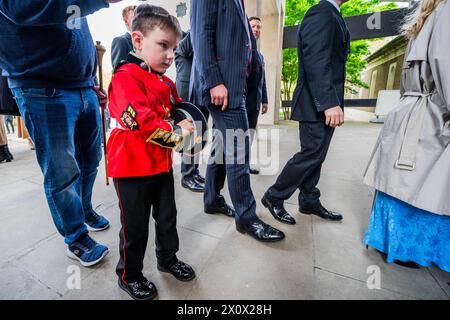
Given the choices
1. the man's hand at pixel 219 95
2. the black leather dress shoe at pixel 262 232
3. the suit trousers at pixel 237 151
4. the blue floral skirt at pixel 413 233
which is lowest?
the black leather dress shoe at pixel 262 232

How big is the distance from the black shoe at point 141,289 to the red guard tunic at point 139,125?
531mm

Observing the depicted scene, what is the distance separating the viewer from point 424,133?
3.75ft

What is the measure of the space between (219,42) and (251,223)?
1134 millimetres

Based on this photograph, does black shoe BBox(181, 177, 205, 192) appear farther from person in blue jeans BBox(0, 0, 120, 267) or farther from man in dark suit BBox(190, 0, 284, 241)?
person in blue jeans BBox(0, 0, 120, 267)

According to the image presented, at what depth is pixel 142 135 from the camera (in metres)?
0.95

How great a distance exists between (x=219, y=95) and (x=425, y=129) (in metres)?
1.04

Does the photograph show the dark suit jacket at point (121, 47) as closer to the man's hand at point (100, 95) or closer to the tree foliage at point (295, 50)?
the man's hand at point (100, 95)

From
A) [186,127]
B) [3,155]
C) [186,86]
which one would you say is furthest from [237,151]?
[3,155]

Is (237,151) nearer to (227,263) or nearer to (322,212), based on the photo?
(227,263)

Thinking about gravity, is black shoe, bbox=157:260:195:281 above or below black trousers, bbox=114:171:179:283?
below

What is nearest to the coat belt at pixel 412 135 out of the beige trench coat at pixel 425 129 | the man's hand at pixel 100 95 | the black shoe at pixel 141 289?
the beige trench coat at pixel 425 129

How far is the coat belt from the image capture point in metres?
1.16

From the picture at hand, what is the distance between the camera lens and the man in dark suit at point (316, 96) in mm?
1547

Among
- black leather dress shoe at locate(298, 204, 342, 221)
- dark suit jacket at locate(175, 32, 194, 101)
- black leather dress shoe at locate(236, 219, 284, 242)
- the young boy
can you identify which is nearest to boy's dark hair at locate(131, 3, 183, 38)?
the young boy
